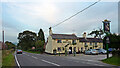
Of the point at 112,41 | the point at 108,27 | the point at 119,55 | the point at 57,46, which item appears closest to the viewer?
the point at 119,55

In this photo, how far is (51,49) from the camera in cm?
4069

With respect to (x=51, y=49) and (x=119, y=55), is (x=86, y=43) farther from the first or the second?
(x=119, y=55)

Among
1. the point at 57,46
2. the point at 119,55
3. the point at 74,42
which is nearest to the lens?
the point at 119,55

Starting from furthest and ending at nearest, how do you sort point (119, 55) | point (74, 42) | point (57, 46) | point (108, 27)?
point (74, 42), point (57, 46), point (108, 27), point (119, 55)

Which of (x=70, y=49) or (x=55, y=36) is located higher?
(x=55, y=36)

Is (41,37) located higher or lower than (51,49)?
higher

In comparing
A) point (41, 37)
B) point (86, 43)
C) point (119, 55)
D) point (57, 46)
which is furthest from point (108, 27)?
point (41, 37)

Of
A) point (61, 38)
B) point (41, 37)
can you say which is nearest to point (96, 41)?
point (61, 38)

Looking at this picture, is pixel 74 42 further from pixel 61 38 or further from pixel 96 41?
pixel 96 41

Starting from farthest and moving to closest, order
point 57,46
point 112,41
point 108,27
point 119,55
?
point 112,41 < point 57,46 < point 108,27 < point 119,55

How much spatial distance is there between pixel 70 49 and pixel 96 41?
484 inches

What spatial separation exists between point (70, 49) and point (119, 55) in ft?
88.1

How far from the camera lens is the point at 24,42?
86375 millimetres

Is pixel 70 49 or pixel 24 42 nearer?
pixel 70 49
